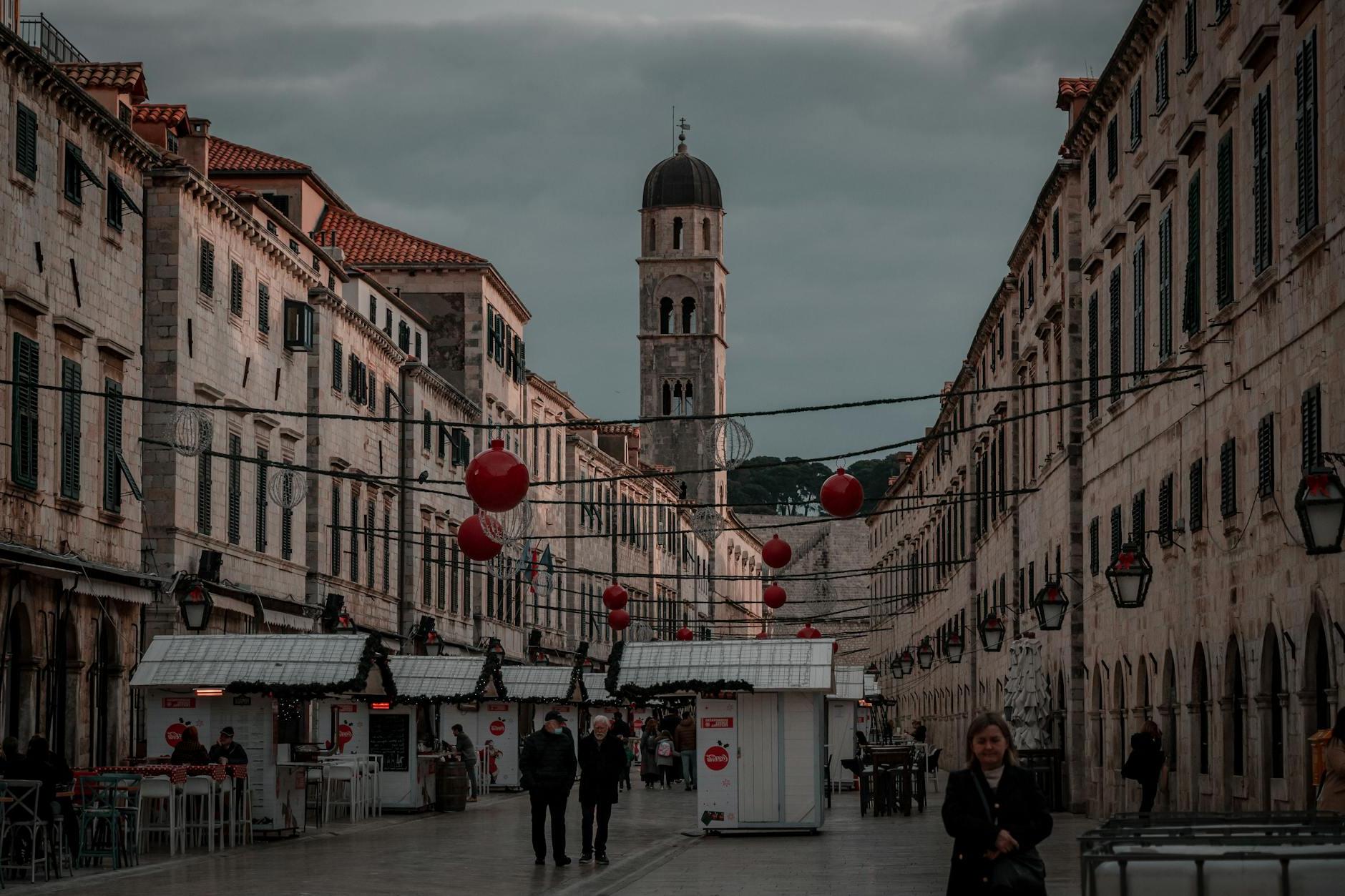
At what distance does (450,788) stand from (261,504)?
27.0 feet

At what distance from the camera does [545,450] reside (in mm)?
79000

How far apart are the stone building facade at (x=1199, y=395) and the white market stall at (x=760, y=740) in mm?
4860

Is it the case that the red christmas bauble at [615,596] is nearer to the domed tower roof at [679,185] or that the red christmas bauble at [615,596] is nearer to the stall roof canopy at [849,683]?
the stall roof canopy at [849,683]

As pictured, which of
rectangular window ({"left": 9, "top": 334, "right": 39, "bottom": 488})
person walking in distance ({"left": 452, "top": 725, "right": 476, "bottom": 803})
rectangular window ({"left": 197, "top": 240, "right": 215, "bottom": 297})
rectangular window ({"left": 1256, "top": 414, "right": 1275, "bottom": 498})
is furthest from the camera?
person walking in distance ({"left": 452, "top": 725, "right": 476, "bottom": 803})

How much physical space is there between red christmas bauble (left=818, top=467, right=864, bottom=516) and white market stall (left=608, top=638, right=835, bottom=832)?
109 inches

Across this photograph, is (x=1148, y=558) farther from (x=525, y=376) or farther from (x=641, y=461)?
(x=641, y=461)

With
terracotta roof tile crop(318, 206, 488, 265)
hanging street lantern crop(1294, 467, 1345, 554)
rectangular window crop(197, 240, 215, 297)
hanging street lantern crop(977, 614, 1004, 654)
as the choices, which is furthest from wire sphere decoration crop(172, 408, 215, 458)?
terracotta roof tile crop(318, 206, 488, 265)

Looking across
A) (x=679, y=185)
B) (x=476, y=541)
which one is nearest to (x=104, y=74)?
(x=476, y=541)

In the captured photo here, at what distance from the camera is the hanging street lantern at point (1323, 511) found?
15.6 meters

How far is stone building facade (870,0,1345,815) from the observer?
20750mm

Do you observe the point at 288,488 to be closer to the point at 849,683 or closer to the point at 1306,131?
the point at 849,683

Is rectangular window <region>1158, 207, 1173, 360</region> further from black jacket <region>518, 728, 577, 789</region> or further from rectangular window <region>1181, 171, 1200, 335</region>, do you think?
black jacket <region>518, 728, 577, 789</region>

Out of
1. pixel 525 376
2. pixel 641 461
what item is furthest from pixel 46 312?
pixel 641 461

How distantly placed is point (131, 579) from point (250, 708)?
7.29 m
